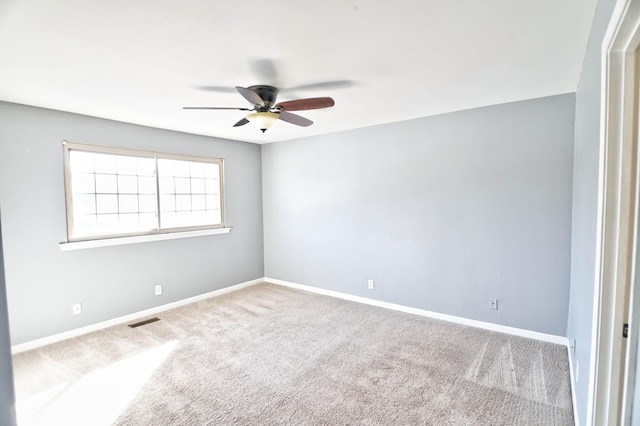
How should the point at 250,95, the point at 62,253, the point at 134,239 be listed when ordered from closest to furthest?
the point at 250,95 < the point at 62,253 < the point at 134,239

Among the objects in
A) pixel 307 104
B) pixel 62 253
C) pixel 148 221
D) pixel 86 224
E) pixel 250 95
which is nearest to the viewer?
pixel 250 95

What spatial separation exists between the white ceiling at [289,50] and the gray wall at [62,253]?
0.38 metres

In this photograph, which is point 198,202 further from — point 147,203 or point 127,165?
point 127,165

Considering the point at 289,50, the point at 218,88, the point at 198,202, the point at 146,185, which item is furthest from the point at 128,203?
the point at 289,50

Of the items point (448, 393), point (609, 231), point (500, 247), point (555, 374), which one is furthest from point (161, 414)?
point (500, 247)

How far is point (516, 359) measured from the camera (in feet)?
9.27

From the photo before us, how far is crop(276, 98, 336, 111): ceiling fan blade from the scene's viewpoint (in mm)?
2426

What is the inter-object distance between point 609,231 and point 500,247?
2.19 metres

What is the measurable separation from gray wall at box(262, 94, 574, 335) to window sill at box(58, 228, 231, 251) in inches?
51.1

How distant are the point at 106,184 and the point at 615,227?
4.44 m

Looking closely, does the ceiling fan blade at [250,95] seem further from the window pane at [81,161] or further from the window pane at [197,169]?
the window pane at [197,169]

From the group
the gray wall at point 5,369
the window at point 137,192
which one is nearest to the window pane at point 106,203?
the window at point 137,192

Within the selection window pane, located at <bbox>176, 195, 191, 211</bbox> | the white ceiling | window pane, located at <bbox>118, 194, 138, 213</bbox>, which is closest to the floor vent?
window pane, located at <bbox>118, 194, 138, 213</bbox>

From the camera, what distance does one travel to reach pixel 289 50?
79.5 inches
